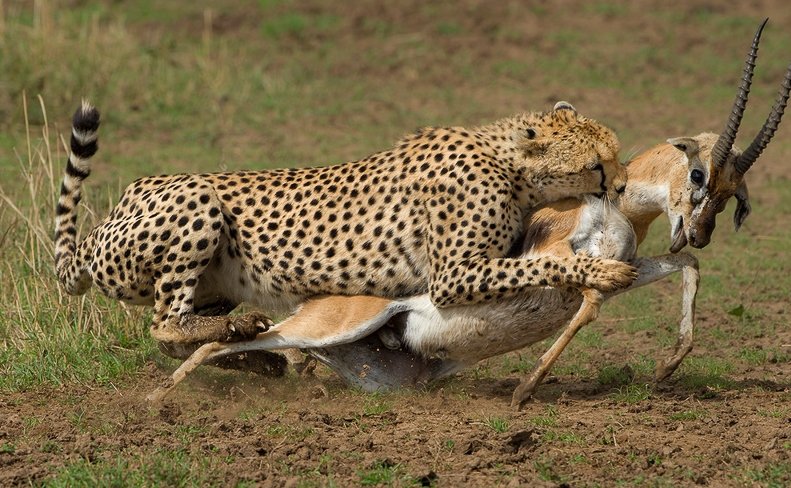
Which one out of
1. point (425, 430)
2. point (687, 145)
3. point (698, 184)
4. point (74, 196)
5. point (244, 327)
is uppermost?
point (687, 145)

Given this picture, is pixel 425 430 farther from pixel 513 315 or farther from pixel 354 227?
pixel 354 227

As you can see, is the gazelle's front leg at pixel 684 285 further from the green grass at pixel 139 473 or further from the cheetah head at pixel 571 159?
the green grass at pixel 139 473

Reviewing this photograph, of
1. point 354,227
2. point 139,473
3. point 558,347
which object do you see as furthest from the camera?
point 354,227

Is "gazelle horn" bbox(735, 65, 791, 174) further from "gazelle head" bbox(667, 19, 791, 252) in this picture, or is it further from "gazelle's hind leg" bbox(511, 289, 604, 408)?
"gazelle's hind leg" bbox(511, 289, 604, 408)

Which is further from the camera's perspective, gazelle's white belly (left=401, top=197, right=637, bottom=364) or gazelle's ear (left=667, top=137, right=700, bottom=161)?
gazelle's ear (left=667, top=137, right=700, bottom=161)

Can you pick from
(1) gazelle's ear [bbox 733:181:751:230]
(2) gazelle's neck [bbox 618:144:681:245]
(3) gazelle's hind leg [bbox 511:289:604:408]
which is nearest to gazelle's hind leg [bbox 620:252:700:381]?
(2) gazelle's neck [bbox 618:144:681:245]

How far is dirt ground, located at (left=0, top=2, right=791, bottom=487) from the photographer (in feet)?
17.3

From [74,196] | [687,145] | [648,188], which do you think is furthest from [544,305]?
[74,196]

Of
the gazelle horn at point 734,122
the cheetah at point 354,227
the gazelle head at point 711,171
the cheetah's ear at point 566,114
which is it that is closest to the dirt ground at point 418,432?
the cheetah at point 354,227

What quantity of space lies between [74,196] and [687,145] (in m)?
3.27

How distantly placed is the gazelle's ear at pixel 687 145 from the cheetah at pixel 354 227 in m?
0.30

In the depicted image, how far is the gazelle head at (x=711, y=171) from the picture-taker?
6.34 meters

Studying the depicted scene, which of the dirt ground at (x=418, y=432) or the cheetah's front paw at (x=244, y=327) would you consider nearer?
the dirt ground at (x=418, y=432)

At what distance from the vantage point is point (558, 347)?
20.6ft
